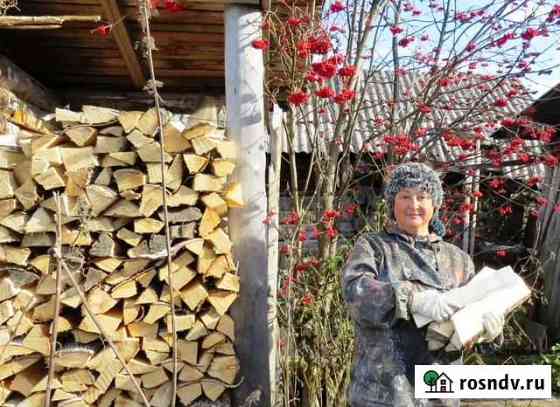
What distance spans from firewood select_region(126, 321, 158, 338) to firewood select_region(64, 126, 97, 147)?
40.0 inches

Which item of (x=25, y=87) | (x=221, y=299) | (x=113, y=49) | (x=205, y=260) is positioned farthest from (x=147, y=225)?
(x=25, y=87)

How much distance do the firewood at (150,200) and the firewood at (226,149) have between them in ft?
1.30

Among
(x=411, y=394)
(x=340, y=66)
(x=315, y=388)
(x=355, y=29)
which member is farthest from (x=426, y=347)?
(x=355, y=29)

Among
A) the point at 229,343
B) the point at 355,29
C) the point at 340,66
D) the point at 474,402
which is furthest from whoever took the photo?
the point at 474,402

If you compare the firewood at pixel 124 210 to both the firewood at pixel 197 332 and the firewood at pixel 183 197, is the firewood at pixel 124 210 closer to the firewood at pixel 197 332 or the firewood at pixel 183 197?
the firewood at pixel 183 197

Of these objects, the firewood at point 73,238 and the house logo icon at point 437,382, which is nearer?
the house logo icon at point 437,382

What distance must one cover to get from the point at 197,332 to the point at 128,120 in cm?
121

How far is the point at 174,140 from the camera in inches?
107

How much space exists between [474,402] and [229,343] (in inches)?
76.5

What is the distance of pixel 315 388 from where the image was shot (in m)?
2.91

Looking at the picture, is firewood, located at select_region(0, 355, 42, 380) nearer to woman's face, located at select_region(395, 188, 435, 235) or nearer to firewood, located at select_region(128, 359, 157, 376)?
firewood, located at select_region(128, 359, 157, 376)

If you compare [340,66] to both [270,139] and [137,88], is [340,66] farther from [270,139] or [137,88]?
[137,88]

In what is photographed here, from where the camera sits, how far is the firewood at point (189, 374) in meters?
2.77

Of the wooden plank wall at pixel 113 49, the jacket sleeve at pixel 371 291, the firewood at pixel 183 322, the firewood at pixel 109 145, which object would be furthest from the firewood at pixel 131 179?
the jacket sleeve at pixel 371 291
